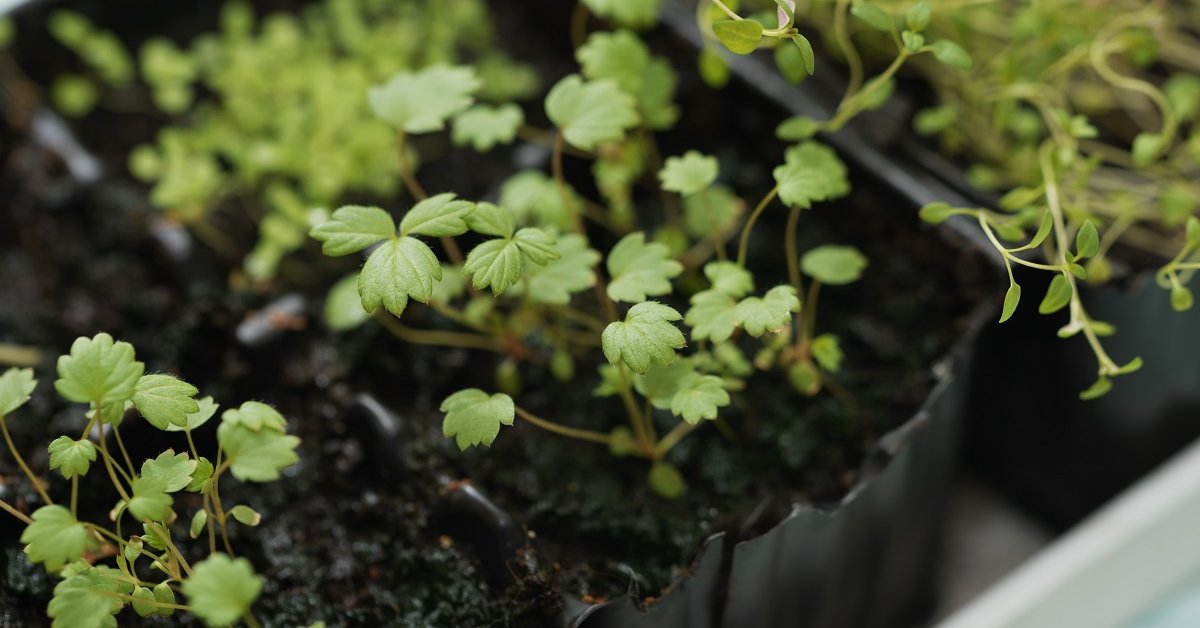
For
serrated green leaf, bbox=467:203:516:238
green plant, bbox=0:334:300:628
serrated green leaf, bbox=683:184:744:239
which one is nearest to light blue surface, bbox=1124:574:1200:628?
serrated green leaf, bbox=683:184:744:239

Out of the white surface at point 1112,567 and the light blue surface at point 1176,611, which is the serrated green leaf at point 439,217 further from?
the light blue surface at point 1176,611

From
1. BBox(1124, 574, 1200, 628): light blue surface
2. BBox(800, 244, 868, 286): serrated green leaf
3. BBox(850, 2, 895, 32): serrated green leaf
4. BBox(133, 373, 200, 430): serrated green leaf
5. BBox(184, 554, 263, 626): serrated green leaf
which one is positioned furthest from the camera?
BBox(1124, 574, 1200, 628): light blue surface

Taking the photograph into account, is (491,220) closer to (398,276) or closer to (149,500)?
(398,276)

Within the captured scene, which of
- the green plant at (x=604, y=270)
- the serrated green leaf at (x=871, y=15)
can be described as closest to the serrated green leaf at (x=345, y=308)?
the green plant at (x=604, y=270)

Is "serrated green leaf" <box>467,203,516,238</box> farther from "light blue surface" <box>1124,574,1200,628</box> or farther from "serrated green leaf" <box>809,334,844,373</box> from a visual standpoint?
"light blue surface" <box>1124,574,1200,628</box>

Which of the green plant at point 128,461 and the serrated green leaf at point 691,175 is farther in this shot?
the serrated green leaf at point 691,175

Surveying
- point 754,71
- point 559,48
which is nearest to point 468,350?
point 754,71

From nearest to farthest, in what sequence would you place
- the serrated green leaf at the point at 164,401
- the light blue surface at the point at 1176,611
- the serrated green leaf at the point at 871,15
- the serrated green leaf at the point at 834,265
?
the serrated green leaf at the point at 164,401 < the serrated green leaf at the point at 871,15 < the serrated green leaf at the point at 834,265 < the light blue surface at the point at 1176,611

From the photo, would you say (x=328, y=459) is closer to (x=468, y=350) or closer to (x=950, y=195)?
(x=468, y=350)
